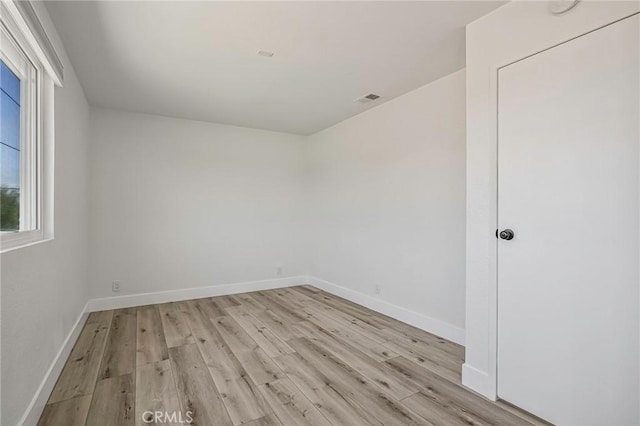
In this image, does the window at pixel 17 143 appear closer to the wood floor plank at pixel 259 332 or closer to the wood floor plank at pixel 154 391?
the wood floor plank at pixel 154 391

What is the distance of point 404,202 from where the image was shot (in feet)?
10.7

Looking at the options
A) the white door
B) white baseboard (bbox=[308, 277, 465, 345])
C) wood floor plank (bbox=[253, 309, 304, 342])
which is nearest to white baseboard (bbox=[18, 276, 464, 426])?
white baseboard (bbox=[308, 277, 465, 345])

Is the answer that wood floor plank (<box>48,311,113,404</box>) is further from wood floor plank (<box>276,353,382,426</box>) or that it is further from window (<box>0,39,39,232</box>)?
wood floor plank (<box>276,353,382,426</box>)

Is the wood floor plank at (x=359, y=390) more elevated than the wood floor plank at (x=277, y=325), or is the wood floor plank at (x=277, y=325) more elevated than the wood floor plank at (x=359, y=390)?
the wood floor plank at (x=277, y=325)

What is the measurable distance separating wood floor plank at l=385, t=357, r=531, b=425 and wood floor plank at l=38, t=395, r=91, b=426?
2037mm

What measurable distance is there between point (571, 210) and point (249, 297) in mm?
3667

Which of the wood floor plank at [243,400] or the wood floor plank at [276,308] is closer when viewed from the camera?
the wood floor plank at [243,400]

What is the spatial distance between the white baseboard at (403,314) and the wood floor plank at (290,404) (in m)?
1.55

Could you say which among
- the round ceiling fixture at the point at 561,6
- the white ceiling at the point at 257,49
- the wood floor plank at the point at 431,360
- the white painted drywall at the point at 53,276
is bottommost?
the wood floor plank at the point at 431,360

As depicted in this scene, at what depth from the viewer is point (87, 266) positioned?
3.43m

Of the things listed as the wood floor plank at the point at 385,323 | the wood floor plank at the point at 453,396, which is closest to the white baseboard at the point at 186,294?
the wood floor plank at the point at 385,323

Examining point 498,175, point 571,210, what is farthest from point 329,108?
point 571,210

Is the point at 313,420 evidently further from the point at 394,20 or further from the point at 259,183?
the point at 259,183

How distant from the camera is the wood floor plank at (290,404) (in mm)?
1704
